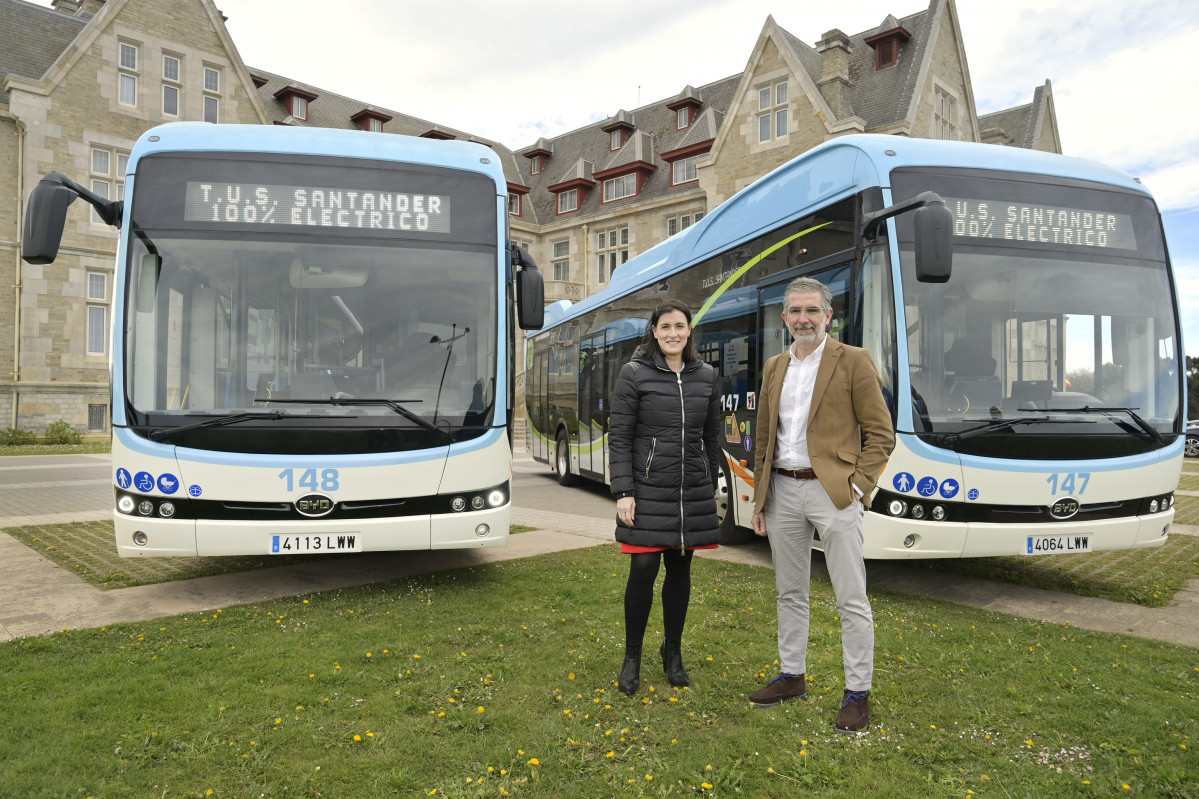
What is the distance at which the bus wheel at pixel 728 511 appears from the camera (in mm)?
8422

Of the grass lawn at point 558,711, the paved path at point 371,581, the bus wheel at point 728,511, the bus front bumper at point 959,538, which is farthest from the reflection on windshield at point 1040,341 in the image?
the bus wheel at point 728,511

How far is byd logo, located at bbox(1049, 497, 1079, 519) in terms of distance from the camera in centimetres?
604

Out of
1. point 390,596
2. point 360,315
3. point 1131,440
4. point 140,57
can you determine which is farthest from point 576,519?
point 140,57

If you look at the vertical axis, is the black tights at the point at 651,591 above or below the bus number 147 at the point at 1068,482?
below

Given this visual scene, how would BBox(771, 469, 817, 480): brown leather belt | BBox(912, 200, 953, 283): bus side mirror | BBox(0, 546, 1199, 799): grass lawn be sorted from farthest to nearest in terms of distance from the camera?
Result: BBox(912, 200, 953, 283): bus side mirror, BBox(771, 469, 817, 480): brown leather belt, BBox(0, 546, 1199, 799): grass lawn

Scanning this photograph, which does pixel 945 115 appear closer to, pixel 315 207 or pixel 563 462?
pixel 563 462

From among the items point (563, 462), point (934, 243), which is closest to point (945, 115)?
point (563, 462)

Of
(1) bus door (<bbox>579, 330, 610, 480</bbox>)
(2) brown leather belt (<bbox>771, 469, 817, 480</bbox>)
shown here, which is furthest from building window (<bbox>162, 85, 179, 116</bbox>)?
(2) brown leather belt (<bbox>771, 469, 817, 480</bbox>)

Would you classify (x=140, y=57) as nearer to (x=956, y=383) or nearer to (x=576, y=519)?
(x=576, y=519)

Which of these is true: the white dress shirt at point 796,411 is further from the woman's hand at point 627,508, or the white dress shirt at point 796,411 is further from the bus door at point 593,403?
the bus door at point 593,403

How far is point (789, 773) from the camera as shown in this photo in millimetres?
3408

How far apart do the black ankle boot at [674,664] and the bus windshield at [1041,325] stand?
2.66 meters

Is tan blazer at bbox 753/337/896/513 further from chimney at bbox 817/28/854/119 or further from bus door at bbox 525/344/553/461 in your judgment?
chimney at bbox 817/28/854/119

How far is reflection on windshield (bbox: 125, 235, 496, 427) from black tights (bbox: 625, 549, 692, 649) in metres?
2.43
